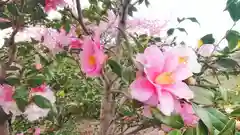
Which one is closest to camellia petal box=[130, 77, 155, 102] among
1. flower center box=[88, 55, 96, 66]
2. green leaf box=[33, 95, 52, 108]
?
flower center box=[88, 55, 96, 66]

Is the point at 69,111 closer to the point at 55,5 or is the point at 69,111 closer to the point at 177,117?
the point at 55,5

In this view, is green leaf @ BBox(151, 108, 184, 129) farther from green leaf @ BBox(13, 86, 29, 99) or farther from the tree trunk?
the tree trunk

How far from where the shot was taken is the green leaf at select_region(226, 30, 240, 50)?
598 millimetres

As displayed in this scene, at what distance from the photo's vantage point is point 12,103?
0.69 m

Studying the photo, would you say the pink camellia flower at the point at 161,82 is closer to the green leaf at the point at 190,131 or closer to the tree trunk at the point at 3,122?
the green leaf at the point at 190,131

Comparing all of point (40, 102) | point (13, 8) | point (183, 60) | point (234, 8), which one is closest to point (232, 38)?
point (234, 8)

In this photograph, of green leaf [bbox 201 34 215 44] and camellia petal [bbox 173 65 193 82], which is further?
green leaf [bbox 201 34 215 44]

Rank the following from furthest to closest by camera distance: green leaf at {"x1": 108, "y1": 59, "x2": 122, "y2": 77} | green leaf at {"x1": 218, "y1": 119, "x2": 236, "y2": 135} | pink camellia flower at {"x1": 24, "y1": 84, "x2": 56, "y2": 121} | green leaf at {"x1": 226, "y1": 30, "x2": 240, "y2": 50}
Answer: pink camellia flower at {"x1": 24, "y1": 84, "x2": 56, "y2": 121} → green leaf at {"x1": 226, "y1": 30, "x2": 240, "y2": 50} → green leaf at {"x1": 108, "y1": 59, "x2": 122, "y2": 77} → green leaf at {"x1": 218, "y1": 119, "x2": 236, "y2": 135}

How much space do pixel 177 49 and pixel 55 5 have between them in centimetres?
43

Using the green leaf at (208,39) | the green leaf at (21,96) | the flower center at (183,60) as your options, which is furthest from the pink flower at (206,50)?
the green leaf at (21,96)

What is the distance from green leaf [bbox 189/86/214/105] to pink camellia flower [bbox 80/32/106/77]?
142mm

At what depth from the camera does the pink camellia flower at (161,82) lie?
41cm

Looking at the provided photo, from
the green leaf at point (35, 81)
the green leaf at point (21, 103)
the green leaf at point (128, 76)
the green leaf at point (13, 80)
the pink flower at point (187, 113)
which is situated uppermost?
the green leaf at point (13, 80)

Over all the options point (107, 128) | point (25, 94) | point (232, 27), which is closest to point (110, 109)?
point (107, 128)
